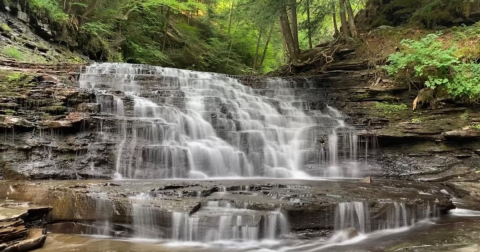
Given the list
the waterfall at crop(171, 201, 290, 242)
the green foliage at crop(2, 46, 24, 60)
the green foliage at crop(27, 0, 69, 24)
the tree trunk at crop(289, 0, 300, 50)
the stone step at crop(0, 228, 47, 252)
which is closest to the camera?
the stone step at crop(0, 228, 47, 252)

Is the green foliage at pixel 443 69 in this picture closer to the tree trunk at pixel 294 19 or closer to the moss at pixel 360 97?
the moss at pixel 360 97

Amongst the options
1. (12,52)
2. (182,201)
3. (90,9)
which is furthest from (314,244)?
(90,9)

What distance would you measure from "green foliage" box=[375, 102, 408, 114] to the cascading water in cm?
129

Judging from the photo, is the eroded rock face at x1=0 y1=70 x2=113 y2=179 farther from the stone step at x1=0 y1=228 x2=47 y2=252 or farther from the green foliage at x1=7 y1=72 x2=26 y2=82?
the stone step at x1=0 y1=228 x2=47 y2=252

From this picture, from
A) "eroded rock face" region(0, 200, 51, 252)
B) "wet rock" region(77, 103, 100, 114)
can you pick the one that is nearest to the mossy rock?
"wet rock" region(77, 103, 100, 114)

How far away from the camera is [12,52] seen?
35.7 feet

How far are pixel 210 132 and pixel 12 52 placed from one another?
707 cm

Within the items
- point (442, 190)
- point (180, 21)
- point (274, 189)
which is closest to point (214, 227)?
point (274, 189)

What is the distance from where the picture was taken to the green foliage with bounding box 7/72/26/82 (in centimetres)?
874

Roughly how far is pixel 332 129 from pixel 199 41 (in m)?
15.7

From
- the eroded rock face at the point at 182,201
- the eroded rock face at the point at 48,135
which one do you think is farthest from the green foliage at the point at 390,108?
the eroded rock face at the point at 48,135

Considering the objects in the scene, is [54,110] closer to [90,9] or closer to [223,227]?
[223,227]

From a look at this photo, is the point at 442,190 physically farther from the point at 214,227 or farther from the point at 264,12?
the point at 264,12

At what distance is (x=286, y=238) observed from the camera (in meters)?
5.02
